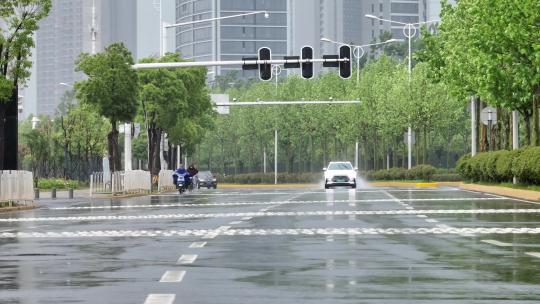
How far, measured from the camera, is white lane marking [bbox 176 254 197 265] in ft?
58.0

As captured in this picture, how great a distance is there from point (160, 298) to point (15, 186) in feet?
115

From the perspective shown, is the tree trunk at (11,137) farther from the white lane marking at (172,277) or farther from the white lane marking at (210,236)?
the white lane marking at (172,277)

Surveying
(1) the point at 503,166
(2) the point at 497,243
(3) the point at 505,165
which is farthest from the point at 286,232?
(1) the point at 503,166

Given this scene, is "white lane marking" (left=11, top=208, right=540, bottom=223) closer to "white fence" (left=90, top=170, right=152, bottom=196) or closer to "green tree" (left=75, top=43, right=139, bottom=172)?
"white fence" (left=90, top=170, right=152, bottom=196)

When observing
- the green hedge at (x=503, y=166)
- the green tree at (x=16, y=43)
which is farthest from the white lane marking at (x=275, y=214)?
the green hedge at (x=503, y=166)

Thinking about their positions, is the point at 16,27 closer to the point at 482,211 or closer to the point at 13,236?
the point at 482,211

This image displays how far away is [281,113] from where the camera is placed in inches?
5226

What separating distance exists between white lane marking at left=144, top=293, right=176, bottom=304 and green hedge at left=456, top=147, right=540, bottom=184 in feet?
127

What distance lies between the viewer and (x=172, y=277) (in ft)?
50.0

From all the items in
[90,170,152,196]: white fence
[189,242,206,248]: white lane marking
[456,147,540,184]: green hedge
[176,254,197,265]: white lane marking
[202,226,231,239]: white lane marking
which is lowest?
[176,254,197,265]: white lane marking

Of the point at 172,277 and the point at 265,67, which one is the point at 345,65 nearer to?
the point at 265,67

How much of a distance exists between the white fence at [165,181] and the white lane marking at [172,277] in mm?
62656

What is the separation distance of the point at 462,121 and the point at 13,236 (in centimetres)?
Result: 11506

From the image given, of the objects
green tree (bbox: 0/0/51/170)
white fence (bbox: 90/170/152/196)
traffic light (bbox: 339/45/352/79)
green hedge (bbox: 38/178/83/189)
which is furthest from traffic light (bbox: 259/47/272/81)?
green hedge (bbox: 38/178/83/189)
